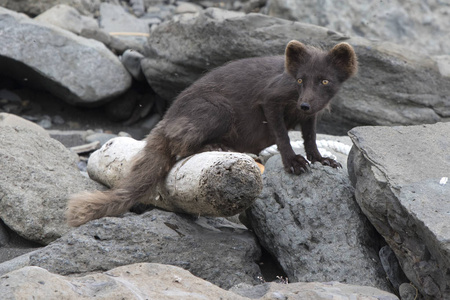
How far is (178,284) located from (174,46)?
22.1 feet

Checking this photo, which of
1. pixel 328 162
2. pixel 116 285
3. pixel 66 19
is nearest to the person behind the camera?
pixel 116 285

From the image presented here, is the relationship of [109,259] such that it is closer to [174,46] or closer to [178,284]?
[178,284]

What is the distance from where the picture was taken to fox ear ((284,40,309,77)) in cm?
586

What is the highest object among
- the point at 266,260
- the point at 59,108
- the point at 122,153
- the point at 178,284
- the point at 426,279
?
the point at 178,284

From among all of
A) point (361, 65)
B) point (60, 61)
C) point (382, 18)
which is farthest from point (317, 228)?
point (382, 18)

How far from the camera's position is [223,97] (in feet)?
20.9

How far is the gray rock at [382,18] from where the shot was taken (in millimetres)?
11539

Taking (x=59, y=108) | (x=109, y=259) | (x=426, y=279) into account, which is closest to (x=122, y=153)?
(x=109, y=259)

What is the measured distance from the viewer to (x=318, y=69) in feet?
19.0

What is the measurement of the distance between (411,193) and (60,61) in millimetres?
7025

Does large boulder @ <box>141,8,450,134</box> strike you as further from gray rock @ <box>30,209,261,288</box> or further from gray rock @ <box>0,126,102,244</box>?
gray rock @ <box>30,209,261,288</box>

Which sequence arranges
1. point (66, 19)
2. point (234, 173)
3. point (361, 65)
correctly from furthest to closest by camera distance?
point (66, 19) < point (361, 65) < point (234, 173)

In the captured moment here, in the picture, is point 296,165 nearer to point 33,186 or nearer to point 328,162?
point 328,162

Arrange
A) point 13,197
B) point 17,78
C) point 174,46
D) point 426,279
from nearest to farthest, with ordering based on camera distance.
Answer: point 426,279
point 13,197
point 174,46
point 17,78
